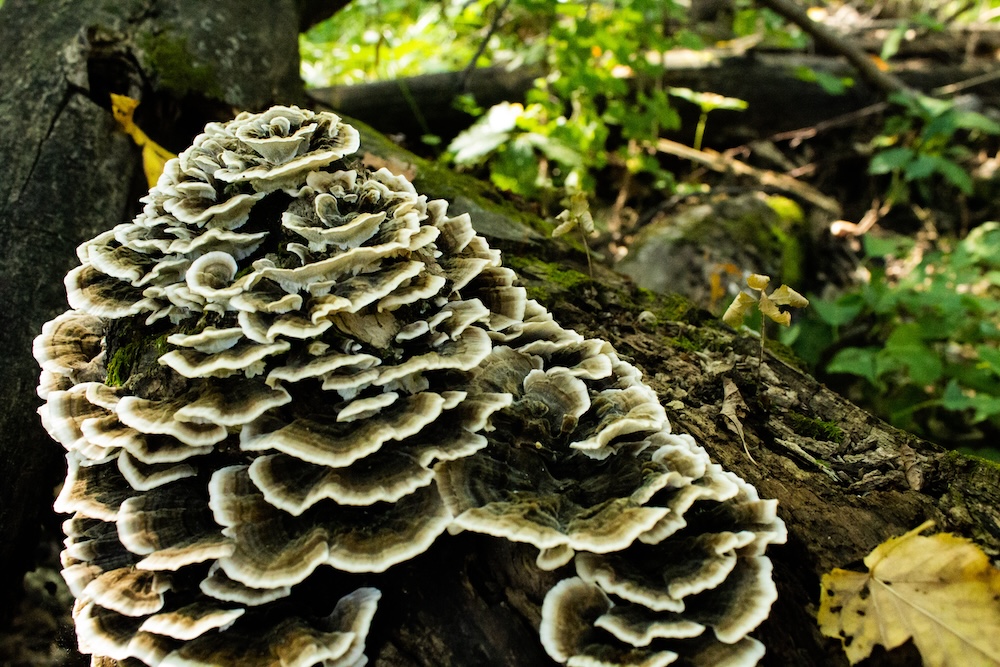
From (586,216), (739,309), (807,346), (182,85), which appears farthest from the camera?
(807,346)

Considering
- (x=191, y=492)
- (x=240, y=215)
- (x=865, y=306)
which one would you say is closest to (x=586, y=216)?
(x=240, y=215)

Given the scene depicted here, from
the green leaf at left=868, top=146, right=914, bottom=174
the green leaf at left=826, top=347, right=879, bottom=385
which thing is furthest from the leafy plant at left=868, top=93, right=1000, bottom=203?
the green leaf at left=826, top=347, right=879, bottom=385

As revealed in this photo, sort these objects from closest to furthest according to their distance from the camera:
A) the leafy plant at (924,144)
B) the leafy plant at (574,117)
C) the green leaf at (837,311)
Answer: the green leaf at (837,311) < the leafy plant at (574,117) < the leafy plant at (924,144)

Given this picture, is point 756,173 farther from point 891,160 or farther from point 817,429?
point 817,429

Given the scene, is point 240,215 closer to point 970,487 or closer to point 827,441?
point 827,441

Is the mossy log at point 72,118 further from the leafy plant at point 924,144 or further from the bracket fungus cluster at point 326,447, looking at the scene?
the leafy plant at point 924,144

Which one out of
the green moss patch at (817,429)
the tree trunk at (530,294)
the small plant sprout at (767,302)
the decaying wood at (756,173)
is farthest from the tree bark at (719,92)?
the green moss patch at (817,429)

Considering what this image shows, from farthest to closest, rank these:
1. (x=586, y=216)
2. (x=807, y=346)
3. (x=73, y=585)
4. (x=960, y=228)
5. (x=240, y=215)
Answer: (x=960, y=228)
(x=807, y=346)
(x=586, y=216)
(x=240, y=215)
(x=73, y=585)
